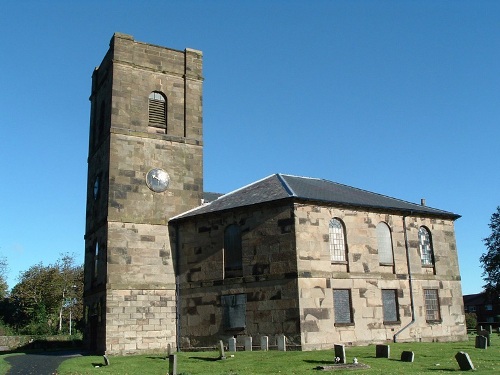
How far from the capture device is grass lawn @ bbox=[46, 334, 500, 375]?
18.0 metres

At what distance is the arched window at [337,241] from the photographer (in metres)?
27.2

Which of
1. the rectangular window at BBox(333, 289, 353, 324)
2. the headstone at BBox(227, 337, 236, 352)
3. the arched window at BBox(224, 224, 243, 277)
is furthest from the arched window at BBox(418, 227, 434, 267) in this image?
the headstone at BBox(227, 337, 236, 352)

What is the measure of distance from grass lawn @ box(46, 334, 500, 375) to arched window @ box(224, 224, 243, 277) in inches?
180

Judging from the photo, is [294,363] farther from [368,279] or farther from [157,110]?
[157,110]

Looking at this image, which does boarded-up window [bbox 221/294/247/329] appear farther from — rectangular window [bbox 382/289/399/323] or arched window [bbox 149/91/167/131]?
arched window [bbox 149/91/167/131]

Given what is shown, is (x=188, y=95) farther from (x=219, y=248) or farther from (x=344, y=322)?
(x=344, y=322)

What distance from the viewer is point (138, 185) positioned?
30.7 metres

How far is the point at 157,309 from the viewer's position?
29.1m

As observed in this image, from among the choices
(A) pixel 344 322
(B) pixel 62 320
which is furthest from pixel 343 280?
(B) pixel 62 320

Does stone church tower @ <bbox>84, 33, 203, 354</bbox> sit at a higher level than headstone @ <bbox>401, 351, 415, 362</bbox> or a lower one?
higher

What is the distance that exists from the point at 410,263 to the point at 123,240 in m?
16.3

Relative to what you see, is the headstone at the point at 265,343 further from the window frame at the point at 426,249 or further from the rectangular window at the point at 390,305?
the window frame at the point at 426,249

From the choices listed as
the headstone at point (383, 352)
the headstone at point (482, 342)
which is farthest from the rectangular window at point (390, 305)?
the headstone at point (383, 352)

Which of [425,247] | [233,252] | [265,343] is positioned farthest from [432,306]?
[233,252]
